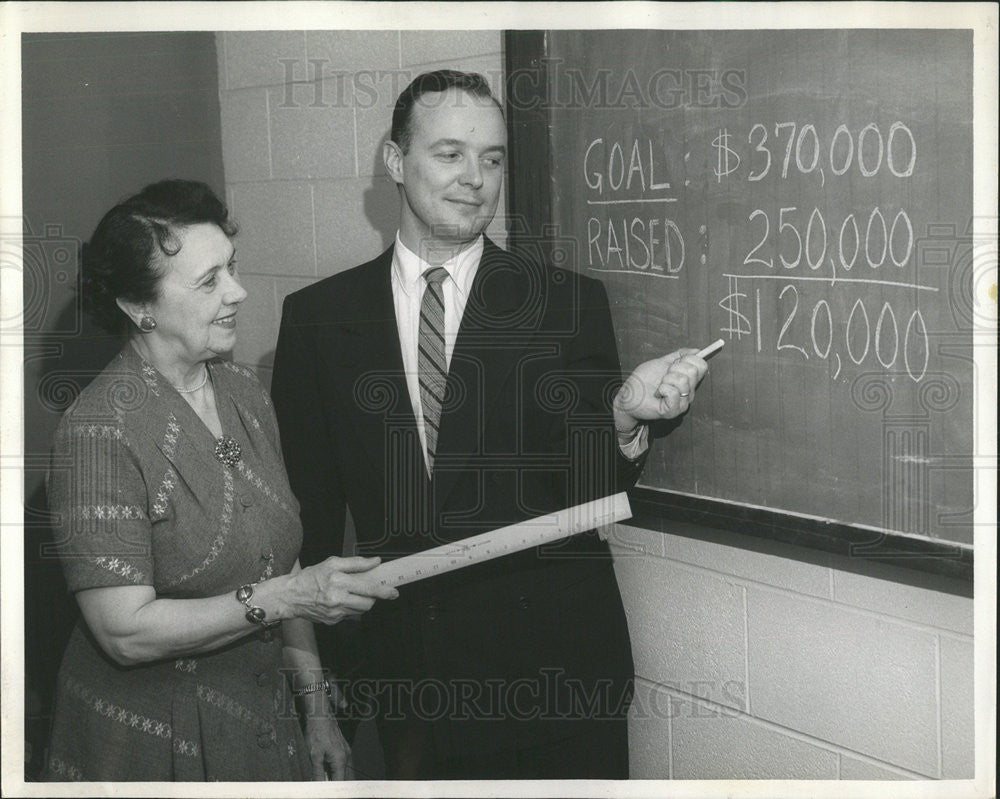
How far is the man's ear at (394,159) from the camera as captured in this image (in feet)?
5.98

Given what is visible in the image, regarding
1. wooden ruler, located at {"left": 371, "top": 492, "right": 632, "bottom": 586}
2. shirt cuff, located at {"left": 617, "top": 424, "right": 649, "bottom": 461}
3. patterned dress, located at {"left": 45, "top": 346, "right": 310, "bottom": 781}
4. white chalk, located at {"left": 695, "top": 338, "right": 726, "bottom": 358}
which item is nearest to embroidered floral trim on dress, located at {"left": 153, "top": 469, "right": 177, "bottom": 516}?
patterned dress, located at {"left": 45, "top": 346, "right": 310, "bottom": 781}

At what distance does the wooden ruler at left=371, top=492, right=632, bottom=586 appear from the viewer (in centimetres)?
181

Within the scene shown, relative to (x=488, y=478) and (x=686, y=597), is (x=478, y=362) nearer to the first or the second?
(x=488, y=478)

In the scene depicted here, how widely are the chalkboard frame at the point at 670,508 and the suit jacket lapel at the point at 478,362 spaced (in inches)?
4.0

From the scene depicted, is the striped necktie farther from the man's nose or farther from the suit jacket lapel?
the man's nose

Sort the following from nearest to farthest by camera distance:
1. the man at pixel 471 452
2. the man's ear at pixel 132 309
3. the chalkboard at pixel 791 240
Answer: the chalkboard at pixel 791 240 < the man's ear at pixel 132 309 < the man at pixel 471 452

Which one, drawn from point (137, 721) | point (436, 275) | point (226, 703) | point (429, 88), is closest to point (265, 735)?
point (226, 703)

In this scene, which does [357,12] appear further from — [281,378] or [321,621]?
[321,621]

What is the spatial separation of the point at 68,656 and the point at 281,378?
21.5 inches

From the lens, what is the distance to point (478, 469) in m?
1.81

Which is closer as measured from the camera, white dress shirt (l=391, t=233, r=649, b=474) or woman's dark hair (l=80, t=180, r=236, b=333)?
woman's dark hair (l=80, t=180, r=236, b=333)

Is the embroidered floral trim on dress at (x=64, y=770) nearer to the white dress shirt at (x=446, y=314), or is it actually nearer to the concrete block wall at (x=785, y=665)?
the white dress shirt at (x=446, y=314)

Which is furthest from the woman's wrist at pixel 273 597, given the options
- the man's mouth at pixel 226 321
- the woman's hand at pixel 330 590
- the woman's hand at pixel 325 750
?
the man's mouth at pixel 226 321

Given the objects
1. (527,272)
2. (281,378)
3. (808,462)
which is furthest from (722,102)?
(281,378)
